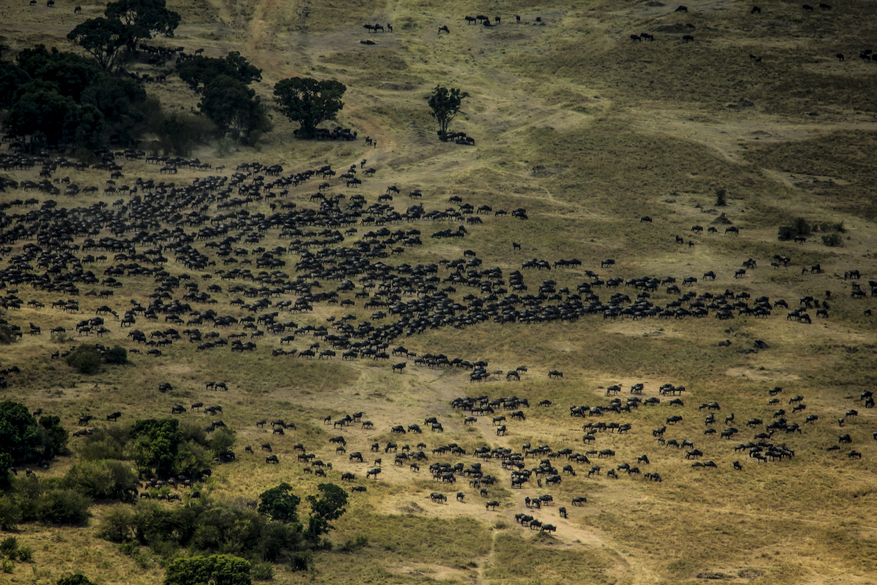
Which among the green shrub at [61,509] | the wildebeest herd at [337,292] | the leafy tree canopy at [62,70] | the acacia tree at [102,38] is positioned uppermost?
the acacia tree at [102,38]

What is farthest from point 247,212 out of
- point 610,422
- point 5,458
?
point 5,458

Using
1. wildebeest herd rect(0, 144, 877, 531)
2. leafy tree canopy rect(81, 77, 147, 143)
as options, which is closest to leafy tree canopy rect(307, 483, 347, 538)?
wildebeest herd rect(0, 144, 877, 531)

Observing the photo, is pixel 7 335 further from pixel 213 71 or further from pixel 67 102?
pixel 213 71

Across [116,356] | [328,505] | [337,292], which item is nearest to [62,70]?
[337,292]

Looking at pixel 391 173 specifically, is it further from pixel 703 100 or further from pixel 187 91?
pixel 703 100

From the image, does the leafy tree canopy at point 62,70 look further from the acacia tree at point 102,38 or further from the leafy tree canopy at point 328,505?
the leafy tree canopy at point 328,505

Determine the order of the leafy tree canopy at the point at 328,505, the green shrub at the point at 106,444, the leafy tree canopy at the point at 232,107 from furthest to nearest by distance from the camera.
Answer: the leafy tree canopy at the point at 232,107, the green shrub at the point at 106,444, the leafy tree canopy at the point at 328,505

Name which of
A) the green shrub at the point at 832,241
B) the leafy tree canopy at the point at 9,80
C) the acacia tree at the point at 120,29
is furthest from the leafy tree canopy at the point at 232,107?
the green shrub at the point at 832,241

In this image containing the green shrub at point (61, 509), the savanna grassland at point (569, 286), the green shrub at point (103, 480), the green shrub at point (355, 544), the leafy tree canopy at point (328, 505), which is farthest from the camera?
the savanna grassland at point (569, 286)
